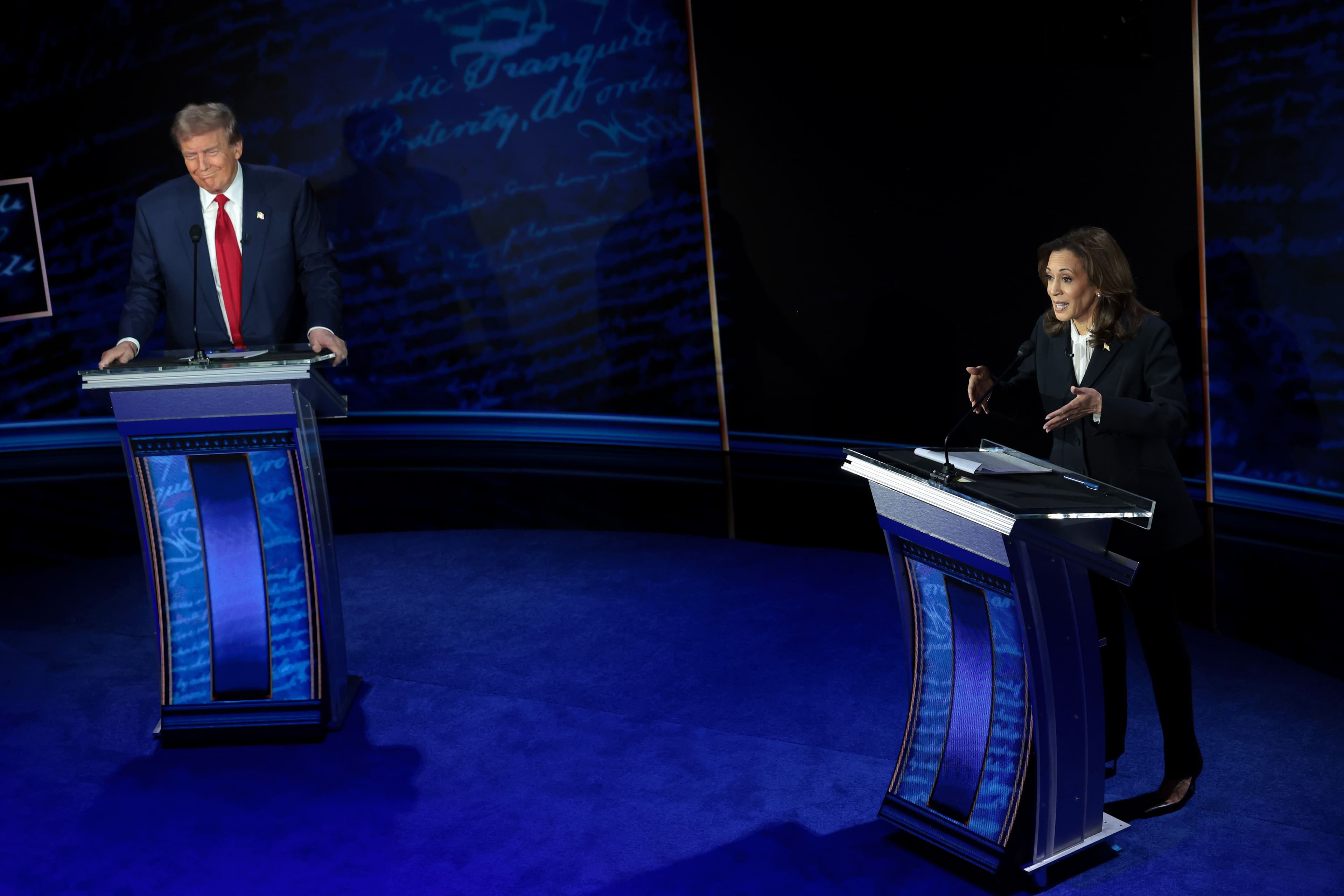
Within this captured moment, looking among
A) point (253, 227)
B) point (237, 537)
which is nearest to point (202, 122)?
point (253, 227)

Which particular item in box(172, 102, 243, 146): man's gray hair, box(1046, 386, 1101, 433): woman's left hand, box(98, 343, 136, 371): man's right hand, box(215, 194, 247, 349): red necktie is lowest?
box(1046, 386, 1101, 433): woman's left hand

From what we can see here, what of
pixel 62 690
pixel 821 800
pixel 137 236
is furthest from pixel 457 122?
pixel 821 800

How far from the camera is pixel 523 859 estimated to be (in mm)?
2670

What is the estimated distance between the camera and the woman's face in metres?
2.65

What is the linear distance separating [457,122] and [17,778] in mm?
3857

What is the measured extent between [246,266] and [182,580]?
86 cm

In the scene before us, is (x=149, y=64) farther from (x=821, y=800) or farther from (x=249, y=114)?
(x=821, y=800)

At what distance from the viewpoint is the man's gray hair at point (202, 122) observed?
3.27 meters

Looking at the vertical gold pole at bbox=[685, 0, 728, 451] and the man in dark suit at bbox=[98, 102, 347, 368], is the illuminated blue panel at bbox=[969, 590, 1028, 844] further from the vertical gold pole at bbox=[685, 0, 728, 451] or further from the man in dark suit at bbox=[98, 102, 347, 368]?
the vertical gold pole at bbox=[685, 0, 728, 451]

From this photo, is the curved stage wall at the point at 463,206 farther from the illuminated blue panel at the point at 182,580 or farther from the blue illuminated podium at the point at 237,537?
the illuminated blue panel at the point at 182,580

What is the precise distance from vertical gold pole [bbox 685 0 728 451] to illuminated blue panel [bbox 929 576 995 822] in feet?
11.6

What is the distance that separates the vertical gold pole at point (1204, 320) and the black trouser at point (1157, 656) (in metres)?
1.28

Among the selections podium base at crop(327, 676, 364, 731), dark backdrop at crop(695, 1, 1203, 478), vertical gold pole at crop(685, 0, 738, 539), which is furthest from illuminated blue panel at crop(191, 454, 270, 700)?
dark backdrop at crop(695, 1, 1203, 478)

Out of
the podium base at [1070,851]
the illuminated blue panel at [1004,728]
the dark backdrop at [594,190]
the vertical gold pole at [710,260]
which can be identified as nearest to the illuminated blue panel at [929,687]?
the illuminated blue panel at [1004,728]
